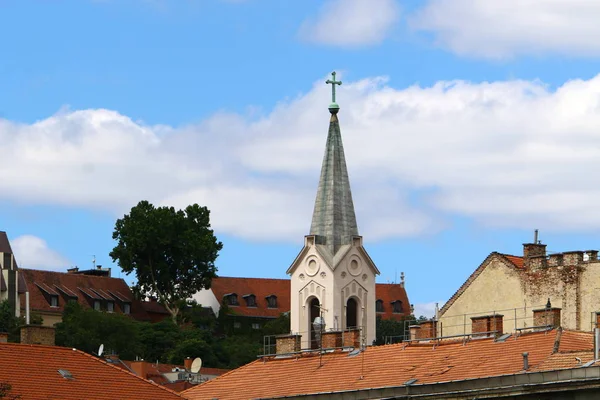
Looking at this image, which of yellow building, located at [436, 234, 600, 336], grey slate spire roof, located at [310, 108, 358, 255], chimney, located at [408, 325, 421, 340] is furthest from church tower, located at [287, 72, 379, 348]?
chimney, located at [408, 325, 421, 340]

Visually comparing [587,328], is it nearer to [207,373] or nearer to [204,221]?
[207,373]

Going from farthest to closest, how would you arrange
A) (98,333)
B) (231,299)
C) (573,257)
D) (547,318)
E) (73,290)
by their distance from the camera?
1. (231,299)
2. (73,290)
3. (98,333)
4. (573,257)
5. (547,318)

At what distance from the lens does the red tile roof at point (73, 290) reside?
17912cm

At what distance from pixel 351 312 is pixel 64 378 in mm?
68816

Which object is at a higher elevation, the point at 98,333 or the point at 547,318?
the point at 98,333

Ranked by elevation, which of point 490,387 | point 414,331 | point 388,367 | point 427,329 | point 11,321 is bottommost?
point 490,387

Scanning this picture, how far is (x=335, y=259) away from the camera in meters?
125

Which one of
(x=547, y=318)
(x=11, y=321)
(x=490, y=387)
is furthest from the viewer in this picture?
(x=11, y=321)

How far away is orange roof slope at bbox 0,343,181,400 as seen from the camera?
54.8 metres

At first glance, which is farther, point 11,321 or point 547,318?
point 11,321

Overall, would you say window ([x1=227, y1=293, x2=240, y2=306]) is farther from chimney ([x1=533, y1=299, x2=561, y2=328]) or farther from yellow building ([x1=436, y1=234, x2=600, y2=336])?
chimney ([x1=533, y1=299, x2=561, y2=328])

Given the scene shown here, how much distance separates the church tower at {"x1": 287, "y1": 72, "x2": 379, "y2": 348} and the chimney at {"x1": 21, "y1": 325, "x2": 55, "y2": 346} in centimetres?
5496

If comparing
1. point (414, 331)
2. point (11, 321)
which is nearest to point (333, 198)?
point (11, 321)

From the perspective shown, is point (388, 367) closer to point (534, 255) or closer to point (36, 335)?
point (36, 335)
